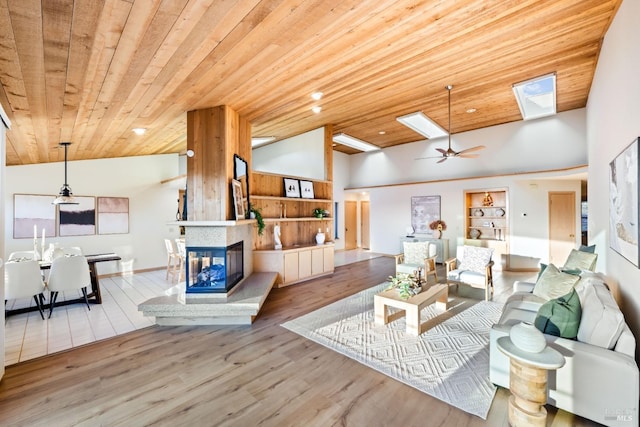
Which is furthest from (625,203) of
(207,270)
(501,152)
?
(501,152)

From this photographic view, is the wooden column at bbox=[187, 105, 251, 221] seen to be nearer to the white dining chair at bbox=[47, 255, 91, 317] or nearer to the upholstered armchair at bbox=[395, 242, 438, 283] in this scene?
the white dining chair at bbox=[47, 255, 91, 317]

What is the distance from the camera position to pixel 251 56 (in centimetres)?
278

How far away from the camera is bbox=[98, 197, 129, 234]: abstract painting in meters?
6.42

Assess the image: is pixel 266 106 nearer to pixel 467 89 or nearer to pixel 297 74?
pixel 297 74

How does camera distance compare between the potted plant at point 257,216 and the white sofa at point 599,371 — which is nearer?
the white sofa at point 599,371

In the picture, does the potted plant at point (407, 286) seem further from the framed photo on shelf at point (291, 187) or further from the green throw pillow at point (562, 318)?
the framed photo on shelf at point (291, 187)

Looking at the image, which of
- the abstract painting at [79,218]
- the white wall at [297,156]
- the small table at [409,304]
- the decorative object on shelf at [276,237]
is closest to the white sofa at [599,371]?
the small table at [409,304]

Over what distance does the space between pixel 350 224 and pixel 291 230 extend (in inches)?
200

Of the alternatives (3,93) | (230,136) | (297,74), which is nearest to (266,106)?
(230,136)

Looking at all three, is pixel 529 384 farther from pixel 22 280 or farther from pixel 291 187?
pixel 22 280

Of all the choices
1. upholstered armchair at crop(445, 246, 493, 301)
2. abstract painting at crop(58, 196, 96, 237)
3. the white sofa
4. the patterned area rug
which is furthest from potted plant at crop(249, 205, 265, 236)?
the white sofa

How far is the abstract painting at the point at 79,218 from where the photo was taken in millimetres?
5969

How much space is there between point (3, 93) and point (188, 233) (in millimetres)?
2241

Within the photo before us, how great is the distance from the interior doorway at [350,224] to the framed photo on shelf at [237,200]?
6576 millimetres
